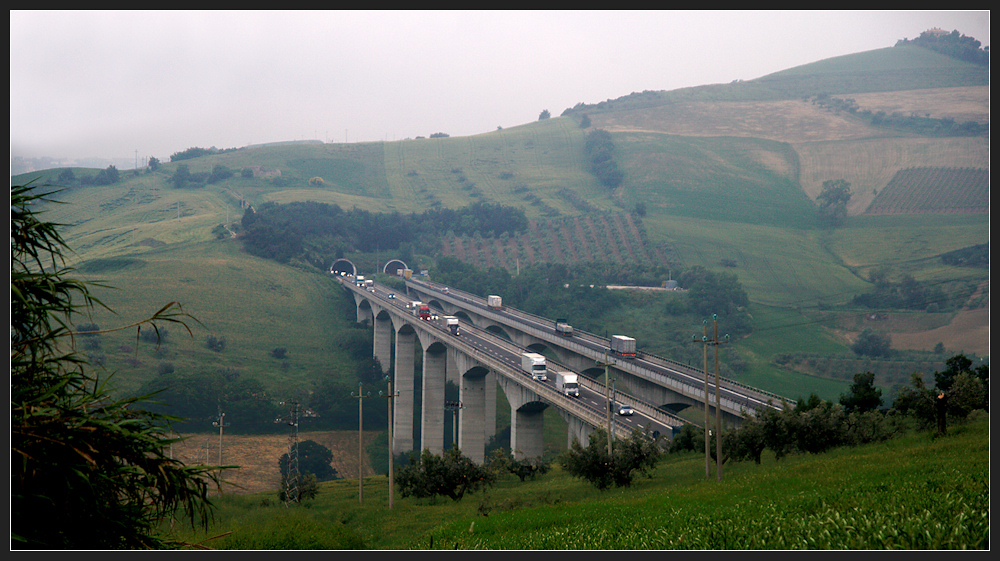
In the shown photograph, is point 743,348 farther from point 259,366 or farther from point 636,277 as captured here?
point 259,366

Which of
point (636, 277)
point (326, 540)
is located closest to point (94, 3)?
point (326, 540)

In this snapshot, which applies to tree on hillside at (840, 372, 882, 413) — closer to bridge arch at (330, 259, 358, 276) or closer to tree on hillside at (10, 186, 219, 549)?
tree on hillside at (10, 186, 219, 549)

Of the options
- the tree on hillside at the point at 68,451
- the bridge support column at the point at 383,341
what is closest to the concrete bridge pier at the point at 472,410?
the bridge support column at the point at 383,341

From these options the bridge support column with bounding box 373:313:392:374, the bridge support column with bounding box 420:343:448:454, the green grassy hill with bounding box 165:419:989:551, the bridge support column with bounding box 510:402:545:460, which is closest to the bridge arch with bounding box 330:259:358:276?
the bridge support column with bounding box 373:313:392:374

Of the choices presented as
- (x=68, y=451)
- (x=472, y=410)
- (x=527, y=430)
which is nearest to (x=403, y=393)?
(x=472, y=410)

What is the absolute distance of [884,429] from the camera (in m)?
40.2

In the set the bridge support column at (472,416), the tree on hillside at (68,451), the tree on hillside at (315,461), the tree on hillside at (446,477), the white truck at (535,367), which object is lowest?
the tree on hillside at (315,461)

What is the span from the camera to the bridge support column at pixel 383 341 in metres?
135

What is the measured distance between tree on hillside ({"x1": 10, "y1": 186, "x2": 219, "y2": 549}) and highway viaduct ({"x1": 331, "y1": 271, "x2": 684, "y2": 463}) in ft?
125

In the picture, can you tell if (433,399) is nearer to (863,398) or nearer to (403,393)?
(403,393)

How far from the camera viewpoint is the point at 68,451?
35.2ft

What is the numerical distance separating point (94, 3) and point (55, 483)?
28.0 feet

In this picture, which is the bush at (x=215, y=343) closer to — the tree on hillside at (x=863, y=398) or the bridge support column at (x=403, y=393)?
the bridge support column at (x=403, y=393)

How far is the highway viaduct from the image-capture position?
59.3 m
